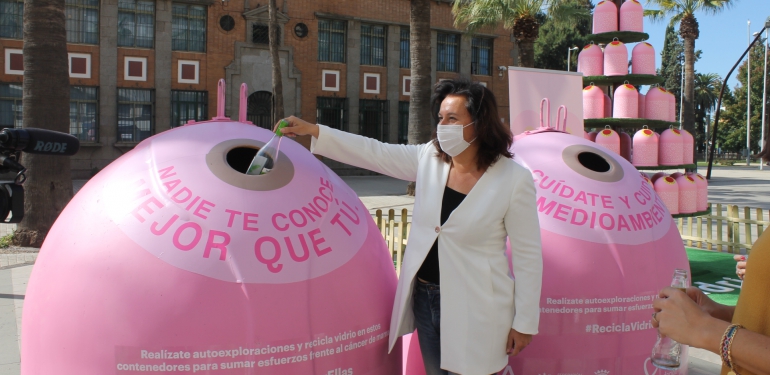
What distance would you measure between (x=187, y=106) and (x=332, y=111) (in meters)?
6.08

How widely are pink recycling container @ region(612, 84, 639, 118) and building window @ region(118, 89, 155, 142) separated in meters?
19.0

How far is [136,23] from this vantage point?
23.1m

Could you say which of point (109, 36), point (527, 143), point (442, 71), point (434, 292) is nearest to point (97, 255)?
point (434, 292)

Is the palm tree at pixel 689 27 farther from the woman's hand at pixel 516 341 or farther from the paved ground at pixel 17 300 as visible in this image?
the woman's hand at pixel 516 341

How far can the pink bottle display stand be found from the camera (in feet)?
8.20

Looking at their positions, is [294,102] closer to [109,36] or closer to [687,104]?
[109,36]

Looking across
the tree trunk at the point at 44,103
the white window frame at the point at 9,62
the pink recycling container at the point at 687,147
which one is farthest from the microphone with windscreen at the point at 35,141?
the white window frame at the point at 9,62

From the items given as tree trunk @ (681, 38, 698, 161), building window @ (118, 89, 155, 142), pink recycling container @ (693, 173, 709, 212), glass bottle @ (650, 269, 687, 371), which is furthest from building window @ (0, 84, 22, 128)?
tree trunk @ (681, 38, 698, 161)

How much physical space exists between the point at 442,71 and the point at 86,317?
27.4 metres

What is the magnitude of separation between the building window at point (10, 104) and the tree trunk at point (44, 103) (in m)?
14.7

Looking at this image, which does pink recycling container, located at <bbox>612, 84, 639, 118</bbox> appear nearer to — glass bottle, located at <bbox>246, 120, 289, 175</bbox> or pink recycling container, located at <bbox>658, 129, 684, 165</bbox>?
pink recycling container, located at <bbox>658, 129, 684, 165</bbox>

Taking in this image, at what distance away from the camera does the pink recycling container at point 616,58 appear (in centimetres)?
870

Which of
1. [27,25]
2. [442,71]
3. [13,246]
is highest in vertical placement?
[442,71]

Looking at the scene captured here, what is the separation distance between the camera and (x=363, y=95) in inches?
1077
